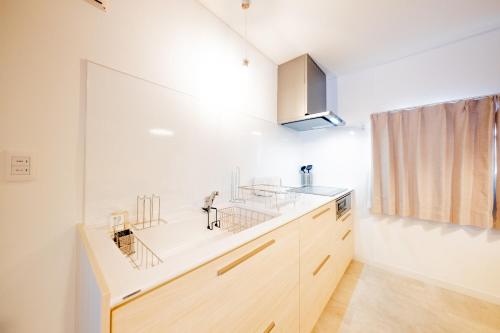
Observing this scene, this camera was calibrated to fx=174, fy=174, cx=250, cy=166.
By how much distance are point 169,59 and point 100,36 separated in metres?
0.35

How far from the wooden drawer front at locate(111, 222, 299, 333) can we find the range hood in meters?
1.37

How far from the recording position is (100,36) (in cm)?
90

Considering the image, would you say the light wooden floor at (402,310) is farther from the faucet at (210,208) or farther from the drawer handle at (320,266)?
the faucet at (210,208)

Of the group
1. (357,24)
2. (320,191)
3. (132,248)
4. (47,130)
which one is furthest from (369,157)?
(47,130)

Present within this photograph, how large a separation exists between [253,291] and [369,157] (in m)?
2.18

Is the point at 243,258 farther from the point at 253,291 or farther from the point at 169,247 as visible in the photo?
the point at 169,247

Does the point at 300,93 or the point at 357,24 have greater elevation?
the point at 357,24

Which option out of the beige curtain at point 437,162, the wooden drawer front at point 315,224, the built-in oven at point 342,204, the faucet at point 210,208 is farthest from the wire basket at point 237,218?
the beige curtain at point 437,162

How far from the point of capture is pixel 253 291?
2.50 ft

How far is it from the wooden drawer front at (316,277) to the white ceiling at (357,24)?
1813 mm

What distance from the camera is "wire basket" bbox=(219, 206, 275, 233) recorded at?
123 centimetres

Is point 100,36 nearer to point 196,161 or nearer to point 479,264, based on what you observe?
point 196,161

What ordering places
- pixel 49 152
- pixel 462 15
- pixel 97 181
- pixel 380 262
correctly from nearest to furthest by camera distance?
1. pixel 49 152
2. pixel 97 181
3. pixel 462 15
4. pixel 380 262

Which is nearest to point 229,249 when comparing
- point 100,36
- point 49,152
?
point 49,152
